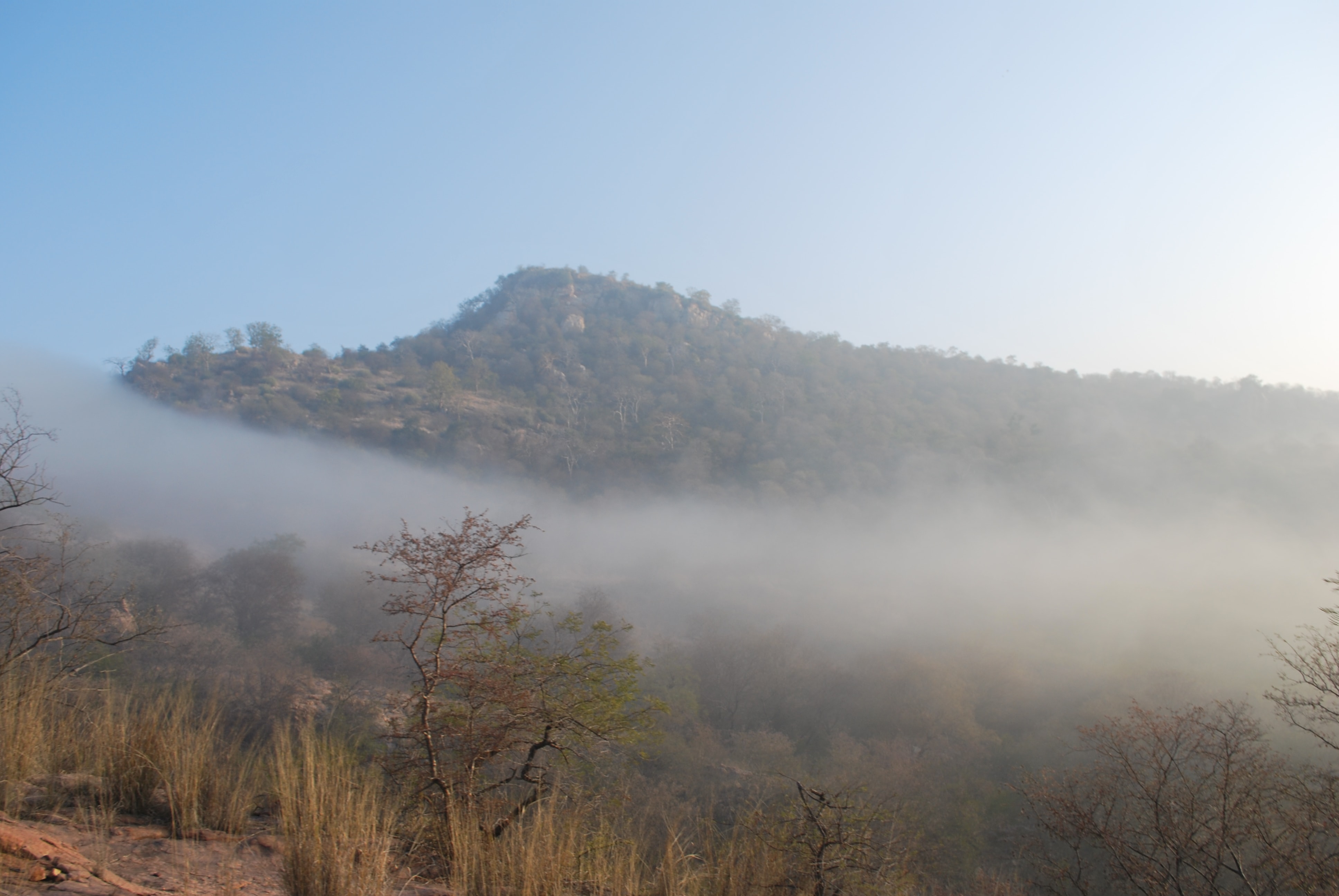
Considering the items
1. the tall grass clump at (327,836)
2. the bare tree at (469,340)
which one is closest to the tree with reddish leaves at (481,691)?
the tall grass clump at (327,836)

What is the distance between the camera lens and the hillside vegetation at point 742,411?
66.2 metres

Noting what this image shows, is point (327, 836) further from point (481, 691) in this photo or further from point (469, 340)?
point (469, 340)

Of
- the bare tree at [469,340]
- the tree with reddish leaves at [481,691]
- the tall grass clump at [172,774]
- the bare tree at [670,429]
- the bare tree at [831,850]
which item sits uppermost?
the bare tree at [469,340]

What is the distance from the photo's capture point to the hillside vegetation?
217 ft

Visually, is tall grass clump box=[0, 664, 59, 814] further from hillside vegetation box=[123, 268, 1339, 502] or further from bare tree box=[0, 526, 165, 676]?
hillside vegetation box=[123, 268, 1339, 502]

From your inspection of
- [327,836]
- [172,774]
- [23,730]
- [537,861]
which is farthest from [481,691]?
[23,730]

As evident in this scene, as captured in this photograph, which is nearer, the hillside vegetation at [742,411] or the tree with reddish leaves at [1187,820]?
the tree with reddish leaves at [1187,820]

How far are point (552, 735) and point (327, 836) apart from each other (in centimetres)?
298

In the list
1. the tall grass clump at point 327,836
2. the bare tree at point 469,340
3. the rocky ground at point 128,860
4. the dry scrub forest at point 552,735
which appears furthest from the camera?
the bare tree at point 469,340

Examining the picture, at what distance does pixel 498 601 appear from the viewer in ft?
17.5

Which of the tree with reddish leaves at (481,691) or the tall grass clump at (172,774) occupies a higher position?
the tree with reddish leaves at (481,691)

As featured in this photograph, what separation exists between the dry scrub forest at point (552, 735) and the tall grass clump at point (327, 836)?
0.07 ft

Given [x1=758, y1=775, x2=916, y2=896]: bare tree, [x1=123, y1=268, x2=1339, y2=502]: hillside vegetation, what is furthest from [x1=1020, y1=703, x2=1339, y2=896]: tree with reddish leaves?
[x1=123, y1=268, x2=1339, y2=502]: hillside vegetation

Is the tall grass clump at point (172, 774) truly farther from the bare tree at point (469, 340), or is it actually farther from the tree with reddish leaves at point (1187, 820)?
the bare tree at point (469, 340)
